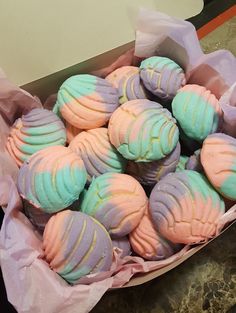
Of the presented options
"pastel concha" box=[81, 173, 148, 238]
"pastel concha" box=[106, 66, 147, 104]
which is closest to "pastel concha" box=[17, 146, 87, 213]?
"pastel concha" box=[81, 173, 148, 238]

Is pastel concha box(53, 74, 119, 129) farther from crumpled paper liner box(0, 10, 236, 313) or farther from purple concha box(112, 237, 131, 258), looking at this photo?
purple concha box(112, 237, 131, 258)

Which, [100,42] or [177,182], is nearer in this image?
[177,182]

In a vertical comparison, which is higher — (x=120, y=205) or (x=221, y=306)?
(x=120, y=205)

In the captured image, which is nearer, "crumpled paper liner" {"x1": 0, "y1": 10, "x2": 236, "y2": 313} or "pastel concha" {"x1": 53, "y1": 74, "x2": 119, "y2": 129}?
"crumpled paper liner" {"x1": 0, "y1": 10, "x2": 236, "y2": 313}

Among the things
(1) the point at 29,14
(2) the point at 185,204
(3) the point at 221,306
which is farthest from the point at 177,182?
(1) the point at 29,14

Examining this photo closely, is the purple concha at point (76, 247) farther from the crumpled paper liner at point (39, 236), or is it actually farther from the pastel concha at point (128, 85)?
the pastel concha at point (128, 85)

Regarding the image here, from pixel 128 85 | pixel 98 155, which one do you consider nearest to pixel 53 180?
pixel 98 155

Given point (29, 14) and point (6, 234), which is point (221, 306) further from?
point (29, 14)
